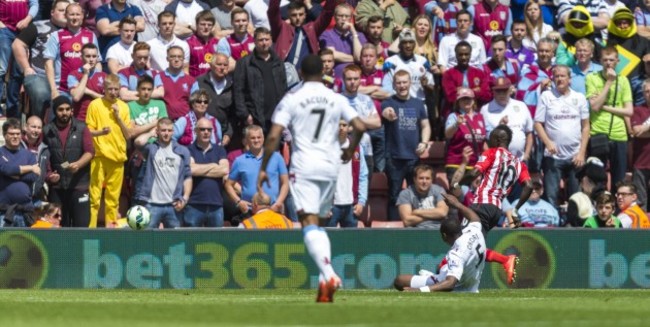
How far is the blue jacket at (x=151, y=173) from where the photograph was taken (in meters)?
21.0

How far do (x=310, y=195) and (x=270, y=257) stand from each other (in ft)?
20.8

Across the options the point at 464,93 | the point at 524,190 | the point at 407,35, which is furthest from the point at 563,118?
the point at 524,190

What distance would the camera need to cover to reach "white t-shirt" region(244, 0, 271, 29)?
24188 mm

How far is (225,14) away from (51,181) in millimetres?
4487

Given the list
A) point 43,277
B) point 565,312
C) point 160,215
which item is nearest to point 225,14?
point 160,215

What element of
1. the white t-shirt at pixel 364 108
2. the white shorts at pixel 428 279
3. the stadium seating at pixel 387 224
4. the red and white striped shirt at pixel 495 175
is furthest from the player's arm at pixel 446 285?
the white t-shirt at pixel 364 108

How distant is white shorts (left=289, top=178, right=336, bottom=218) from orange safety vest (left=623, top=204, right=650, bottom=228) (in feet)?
28.9

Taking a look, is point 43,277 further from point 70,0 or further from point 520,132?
point 520,132

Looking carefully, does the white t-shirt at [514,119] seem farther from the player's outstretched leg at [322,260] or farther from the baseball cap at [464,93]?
the player's outstretched leg at [322,260]

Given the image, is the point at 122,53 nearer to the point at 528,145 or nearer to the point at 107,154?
the point at 107,154

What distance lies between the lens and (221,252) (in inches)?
798

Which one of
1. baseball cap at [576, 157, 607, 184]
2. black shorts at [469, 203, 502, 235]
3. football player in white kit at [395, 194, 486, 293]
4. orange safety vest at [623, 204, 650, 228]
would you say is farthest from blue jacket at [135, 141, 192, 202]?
orange safety vest at [623, 204, 650, 228]

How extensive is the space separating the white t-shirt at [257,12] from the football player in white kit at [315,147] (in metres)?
10.2

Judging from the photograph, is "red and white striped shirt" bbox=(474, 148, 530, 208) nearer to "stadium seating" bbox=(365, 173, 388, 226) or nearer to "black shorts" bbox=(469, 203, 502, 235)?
"black shorts" bbox=(469, 203, 502, 235)
